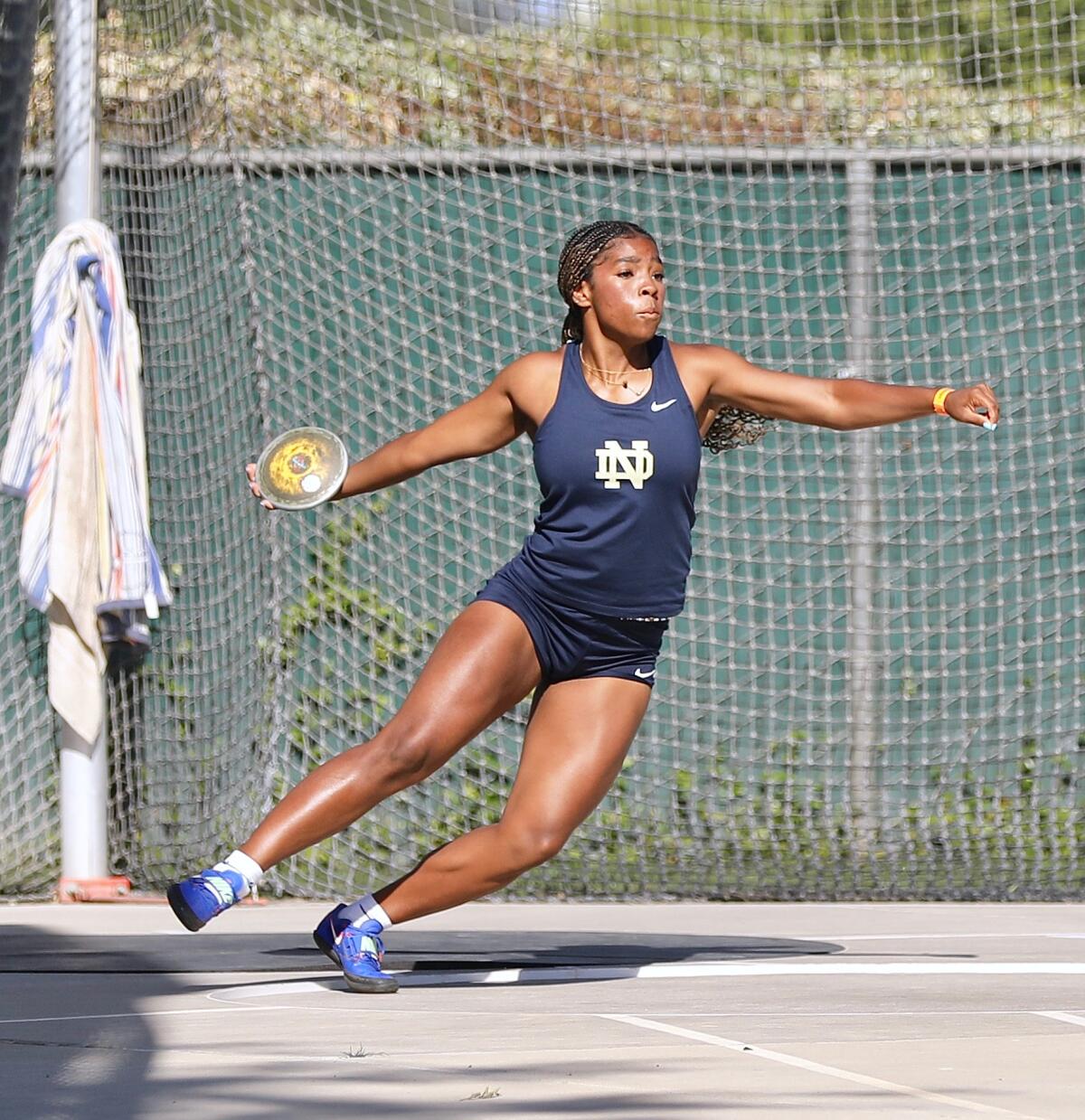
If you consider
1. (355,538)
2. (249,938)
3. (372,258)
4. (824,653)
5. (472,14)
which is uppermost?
(472,14)

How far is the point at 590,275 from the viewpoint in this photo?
4.71m

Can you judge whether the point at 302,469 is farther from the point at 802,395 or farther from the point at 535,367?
the point at 802,395

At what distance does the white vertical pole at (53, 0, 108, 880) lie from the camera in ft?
23.7

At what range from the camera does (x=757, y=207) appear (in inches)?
295

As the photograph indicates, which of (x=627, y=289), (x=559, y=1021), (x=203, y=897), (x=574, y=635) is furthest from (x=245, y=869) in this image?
(x=627, y=289)

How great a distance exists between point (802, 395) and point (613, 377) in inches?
17.2

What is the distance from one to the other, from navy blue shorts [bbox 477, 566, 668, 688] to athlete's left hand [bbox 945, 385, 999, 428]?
81 centimetres

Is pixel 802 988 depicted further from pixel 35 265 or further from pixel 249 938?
pixel 35 265

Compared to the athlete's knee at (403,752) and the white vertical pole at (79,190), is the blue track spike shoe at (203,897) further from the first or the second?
the white vertical pole at (79,190)

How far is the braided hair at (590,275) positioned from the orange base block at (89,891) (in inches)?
129

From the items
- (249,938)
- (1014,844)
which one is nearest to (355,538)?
(249,938)

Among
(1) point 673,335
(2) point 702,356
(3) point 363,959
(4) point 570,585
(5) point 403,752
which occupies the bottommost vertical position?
(3) point 363,959

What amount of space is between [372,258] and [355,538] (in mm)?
1050

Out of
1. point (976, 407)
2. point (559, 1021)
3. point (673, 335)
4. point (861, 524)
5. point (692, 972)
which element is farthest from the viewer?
point (673, 335)
